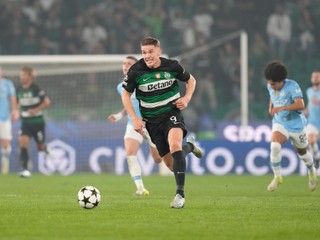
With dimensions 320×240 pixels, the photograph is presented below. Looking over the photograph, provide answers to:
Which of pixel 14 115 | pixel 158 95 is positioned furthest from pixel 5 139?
pixel 158 95

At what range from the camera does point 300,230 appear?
8.47 m

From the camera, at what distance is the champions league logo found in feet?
73.7

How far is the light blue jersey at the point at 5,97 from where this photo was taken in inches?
824

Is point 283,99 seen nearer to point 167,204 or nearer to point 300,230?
point 167,204

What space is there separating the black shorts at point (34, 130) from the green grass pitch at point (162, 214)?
430 cm

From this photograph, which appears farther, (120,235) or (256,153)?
(256,153)

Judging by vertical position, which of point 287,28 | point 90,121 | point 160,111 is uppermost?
point 287,28

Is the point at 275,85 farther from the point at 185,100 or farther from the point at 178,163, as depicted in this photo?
the point at 178,163

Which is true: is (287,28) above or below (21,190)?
above

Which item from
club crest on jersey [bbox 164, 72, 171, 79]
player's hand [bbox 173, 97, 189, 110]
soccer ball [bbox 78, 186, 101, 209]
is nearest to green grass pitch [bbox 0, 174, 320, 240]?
soccer ball [bbox 78, 186, 101, 209]

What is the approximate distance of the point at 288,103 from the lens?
14.2 metres

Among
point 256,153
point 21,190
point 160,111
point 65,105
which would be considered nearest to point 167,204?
point 160,111

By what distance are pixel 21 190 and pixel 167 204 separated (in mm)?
4373

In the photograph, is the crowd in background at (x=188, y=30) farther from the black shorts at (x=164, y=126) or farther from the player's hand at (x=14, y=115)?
the black shorts at (x=164, y=126)
